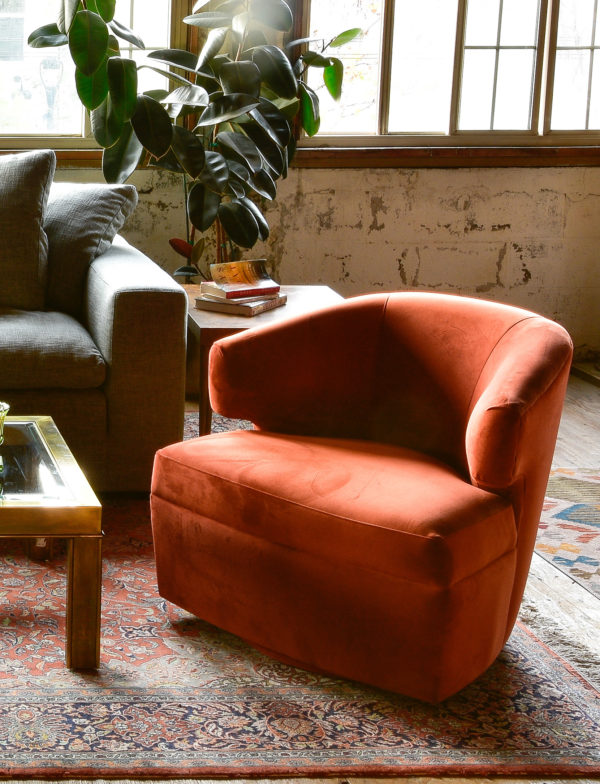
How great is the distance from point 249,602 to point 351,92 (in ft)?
10.7

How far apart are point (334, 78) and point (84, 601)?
2.92m

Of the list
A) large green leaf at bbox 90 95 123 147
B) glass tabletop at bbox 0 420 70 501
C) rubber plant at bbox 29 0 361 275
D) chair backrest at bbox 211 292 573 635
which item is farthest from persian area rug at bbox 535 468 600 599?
large green leaf at bbox 90 95 123 147

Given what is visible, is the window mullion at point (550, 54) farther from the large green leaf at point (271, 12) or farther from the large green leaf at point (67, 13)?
the large green leaf at point (67, 13)

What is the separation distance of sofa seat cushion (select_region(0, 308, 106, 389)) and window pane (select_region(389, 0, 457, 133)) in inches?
97.2

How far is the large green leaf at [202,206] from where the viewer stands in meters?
3.77

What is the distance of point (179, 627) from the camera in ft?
7.54

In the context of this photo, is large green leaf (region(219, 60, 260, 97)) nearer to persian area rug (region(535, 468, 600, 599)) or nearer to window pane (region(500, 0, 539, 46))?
window pane (region(500, 0, 539, 46))

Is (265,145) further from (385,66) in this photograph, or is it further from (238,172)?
(385,66)

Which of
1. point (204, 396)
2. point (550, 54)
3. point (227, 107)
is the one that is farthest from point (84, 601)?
point (550, 54)

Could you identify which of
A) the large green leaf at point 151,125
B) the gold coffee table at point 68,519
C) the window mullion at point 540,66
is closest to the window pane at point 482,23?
the window mullion at point 540,66

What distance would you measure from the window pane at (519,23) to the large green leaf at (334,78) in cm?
100

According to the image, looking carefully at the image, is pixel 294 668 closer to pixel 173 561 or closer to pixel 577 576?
pixel 173 561

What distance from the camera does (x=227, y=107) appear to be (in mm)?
3799

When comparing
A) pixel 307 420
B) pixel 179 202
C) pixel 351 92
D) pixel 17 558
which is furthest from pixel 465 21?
pixel 17 558
